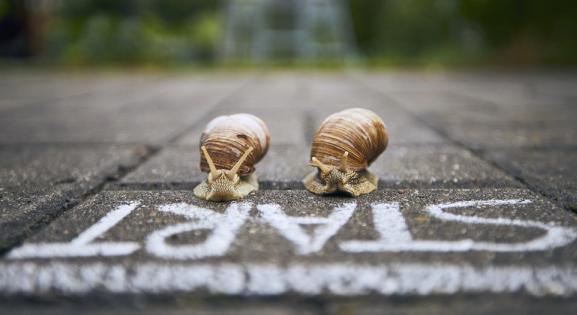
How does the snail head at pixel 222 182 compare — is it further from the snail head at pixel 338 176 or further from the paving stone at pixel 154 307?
the paving stone at pixel 154 307

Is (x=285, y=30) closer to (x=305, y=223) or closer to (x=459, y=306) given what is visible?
(x=305, y=223)

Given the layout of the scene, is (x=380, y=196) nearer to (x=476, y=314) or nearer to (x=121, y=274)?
(x=476, y=314)

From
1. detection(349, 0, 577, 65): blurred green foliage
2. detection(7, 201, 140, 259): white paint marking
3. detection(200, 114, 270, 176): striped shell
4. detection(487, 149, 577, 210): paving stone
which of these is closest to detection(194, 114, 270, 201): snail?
detection(200, 114, 270, 176): striped shell

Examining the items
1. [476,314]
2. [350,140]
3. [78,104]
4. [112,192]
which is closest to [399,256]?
[476,314]

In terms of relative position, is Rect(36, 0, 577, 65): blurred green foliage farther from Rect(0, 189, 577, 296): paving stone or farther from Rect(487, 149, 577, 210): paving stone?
Rect(0, 189, 577, 296): paving stone

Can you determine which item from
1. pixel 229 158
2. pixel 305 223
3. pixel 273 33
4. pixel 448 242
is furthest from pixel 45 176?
pixel 273 33

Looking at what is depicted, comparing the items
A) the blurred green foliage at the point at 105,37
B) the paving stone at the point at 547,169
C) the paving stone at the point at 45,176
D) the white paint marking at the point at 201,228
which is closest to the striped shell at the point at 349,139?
the white paint marking at the point at 201,228
